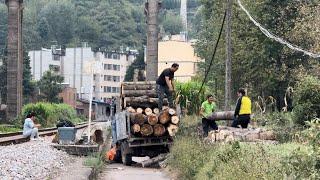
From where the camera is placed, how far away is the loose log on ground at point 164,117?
18875 mm

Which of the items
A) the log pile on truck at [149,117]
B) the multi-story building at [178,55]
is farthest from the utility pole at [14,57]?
the multi-story building at [178,55]

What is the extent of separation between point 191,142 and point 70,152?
6421 mm

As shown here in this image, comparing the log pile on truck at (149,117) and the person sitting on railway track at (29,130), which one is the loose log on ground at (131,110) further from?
the person sitting on railway track at (29,130)

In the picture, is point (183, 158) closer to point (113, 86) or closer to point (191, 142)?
point (191, 142)

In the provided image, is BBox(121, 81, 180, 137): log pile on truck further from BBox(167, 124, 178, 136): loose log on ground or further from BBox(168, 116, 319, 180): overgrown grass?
BBox(168, 116, 319, 180): overgrown grass

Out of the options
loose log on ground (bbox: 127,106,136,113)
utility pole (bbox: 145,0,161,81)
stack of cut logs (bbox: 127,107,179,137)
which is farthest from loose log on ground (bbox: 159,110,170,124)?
utility pole (bbox: 145,0,161,81)

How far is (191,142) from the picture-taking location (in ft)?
51.5

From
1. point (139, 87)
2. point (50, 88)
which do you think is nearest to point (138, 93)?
point (139, 87)

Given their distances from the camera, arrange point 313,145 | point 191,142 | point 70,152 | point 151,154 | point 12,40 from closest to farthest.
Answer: point 313,145
point 191,142
point 151,154
point 70,152
point 12,40

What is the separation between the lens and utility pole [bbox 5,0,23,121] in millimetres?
41250

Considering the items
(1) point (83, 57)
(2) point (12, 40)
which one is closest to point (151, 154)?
(2) point (12, 40)

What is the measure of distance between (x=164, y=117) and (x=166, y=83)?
0.96m

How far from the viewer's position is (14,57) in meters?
41.5

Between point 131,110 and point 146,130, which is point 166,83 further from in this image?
point 146,130
